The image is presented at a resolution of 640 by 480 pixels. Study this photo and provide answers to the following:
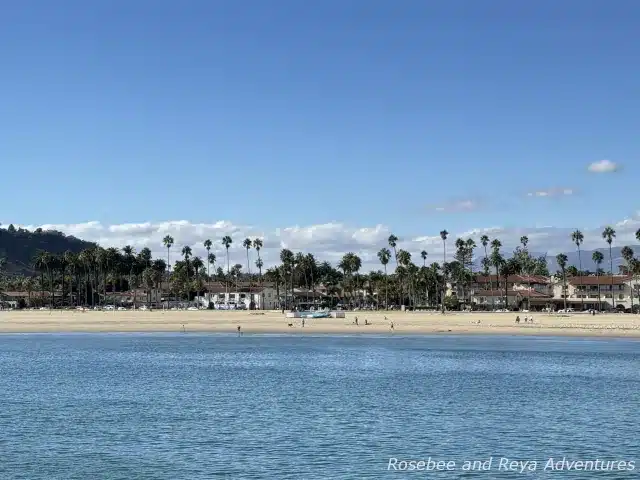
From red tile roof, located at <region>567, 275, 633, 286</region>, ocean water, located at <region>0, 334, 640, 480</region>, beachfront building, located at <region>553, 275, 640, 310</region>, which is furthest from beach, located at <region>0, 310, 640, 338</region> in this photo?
red tile roof, located at <region>567, 275, 633, 286</region>

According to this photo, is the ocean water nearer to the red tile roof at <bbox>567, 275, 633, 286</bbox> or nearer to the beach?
the beach

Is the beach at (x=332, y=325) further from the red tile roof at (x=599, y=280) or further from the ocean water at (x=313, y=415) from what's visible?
the red tile roof at (x=599, y=280)

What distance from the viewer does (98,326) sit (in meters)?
132

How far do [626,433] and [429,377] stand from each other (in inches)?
914

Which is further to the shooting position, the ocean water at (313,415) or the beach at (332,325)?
the beach at (332,325)

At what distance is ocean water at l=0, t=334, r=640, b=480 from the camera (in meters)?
29.9

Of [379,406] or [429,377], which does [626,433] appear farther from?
[429,377]

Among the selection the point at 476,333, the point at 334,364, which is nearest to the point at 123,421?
the point at 334,364

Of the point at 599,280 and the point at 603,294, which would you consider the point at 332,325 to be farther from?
the point at 599,280

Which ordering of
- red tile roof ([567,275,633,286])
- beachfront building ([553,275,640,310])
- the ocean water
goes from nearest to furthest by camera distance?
1. the ocean water
2. beachfront building ([553,275,640,310])
3. red tile roof ([567,275,633,286])

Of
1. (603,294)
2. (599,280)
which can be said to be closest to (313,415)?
(603,294)

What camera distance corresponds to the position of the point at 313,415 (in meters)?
40.8

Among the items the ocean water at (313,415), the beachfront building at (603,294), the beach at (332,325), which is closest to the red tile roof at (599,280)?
the beachfront building at (603,294)

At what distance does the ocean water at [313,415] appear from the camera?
98.1 ft
